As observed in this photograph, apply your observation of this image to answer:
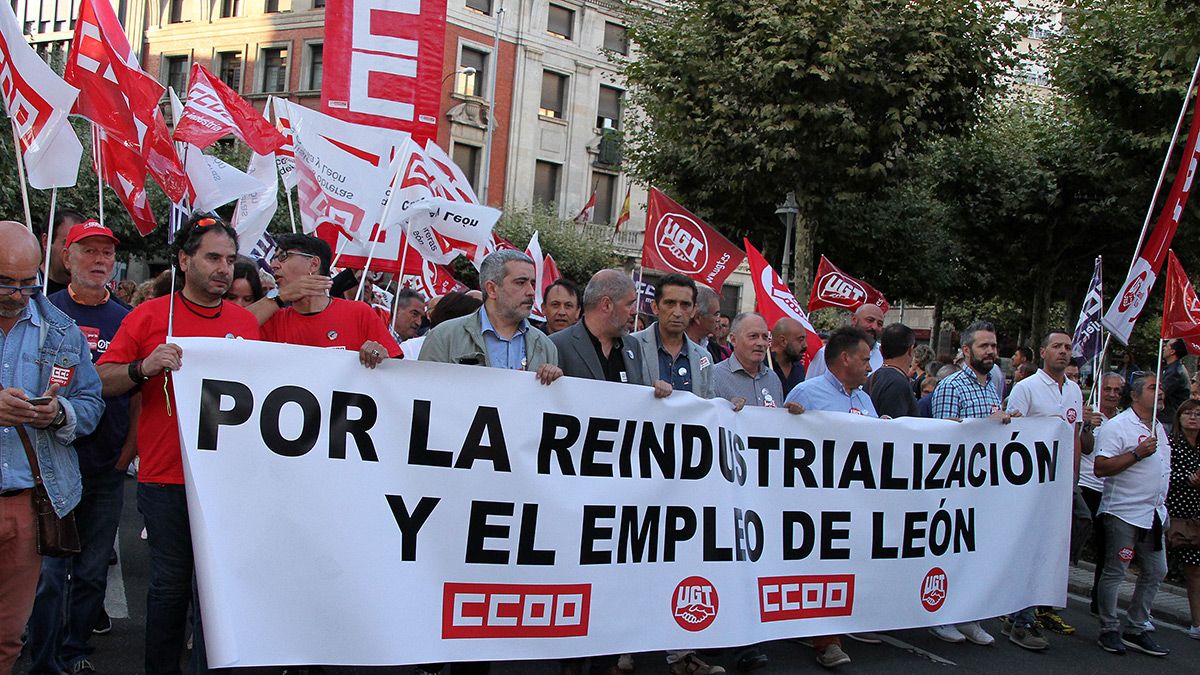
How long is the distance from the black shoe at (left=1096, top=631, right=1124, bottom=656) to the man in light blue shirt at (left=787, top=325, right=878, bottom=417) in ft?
7.52

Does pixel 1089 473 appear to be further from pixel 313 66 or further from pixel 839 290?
pixel 313 66

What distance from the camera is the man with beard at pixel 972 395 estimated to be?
7.00 meters

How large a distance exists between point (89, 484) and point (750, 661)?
345cm

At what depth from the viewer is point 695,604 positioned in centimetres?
541

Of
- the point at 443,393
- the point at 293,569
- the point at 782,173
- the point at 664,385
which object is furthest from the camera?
the point at 782,173

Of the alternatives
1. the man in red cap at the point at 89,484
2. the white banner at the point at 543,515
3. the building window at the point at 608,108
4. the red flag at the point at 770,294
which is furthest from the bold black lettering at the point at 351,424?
the building window at the point at 608,108

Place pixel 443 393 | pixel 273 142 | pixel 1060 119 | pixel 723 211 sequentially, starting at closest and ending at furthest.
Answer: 1. pixel 443 393
2. pixel 273 142
3. pixel 723 211
4. pixel 1060 119

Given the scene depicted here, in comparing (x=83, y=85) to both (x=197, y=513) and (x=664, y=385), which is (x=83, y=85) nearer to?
(x=197, y=513)

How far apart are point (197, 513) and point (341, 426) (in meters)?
0.67

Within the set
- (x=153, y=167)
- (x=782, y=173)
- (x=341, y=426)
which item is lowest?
(x=341, y=426)

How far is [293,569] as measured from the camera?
14.1ft

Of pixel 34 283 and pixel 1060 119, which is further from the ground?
pixel 1060 119

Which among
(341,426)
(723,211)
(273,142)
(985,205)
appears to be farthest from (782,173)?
(341,426)

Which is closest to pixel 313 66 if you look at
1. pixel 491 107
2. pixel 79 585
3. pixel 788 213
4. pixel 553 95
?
pixel 491 107
